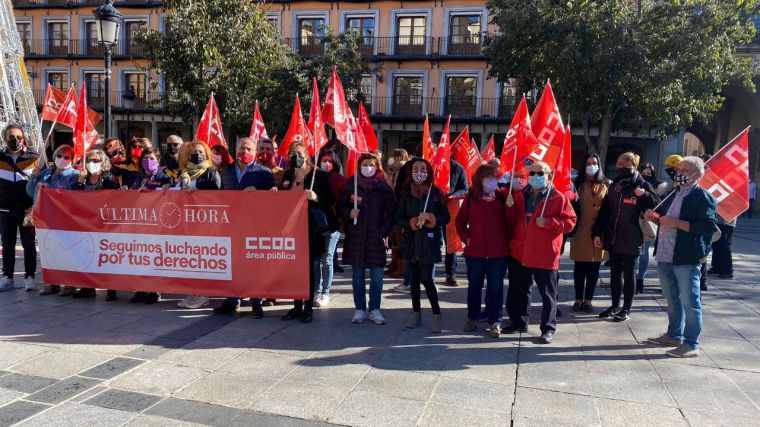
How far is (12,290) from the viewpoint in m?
6.92

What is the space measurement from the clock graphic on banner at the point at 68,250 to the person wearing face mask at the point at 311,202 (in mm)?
2613

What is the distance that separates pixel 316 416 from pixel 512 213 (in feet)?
9.61

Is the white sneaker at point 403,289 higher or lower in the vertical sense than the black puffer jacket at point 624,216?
lower

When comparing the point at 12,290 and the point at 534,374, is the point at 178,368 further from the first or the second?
the point at 12,290

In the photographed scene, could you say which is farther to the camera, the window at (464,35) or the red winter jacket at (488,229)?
the window at (464,35)

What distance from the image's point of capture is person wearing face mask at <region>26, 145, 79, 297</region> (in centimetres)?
673

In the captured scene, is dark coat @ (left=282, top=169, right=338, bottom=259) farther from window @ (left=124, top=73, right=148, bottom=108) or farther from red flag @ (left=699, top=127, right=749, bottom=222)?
window @ (left=124, top=73, right=148, bottom=108)

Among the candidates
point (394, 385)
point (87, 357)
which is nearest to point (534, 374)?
point (394, 385)

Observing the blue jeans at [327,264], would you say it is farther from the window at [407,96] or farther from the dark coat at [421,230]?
the window at [407,96]

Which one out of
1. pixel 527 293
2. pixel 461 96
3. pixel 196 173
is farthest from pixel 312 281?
pixel 461 96

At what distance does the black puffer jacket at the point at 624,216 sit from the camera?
19.5ft

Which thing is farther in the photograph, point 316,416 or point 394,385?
point 394,385

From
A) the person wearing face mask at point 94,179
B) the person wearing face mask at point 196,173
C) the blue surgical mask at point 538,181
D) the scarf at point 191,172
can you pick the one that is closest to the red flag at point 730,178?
the blue surgical mask at point 538,181

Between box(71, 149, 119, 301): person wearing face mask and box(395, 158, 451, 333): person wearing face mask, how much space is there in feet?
12.2
